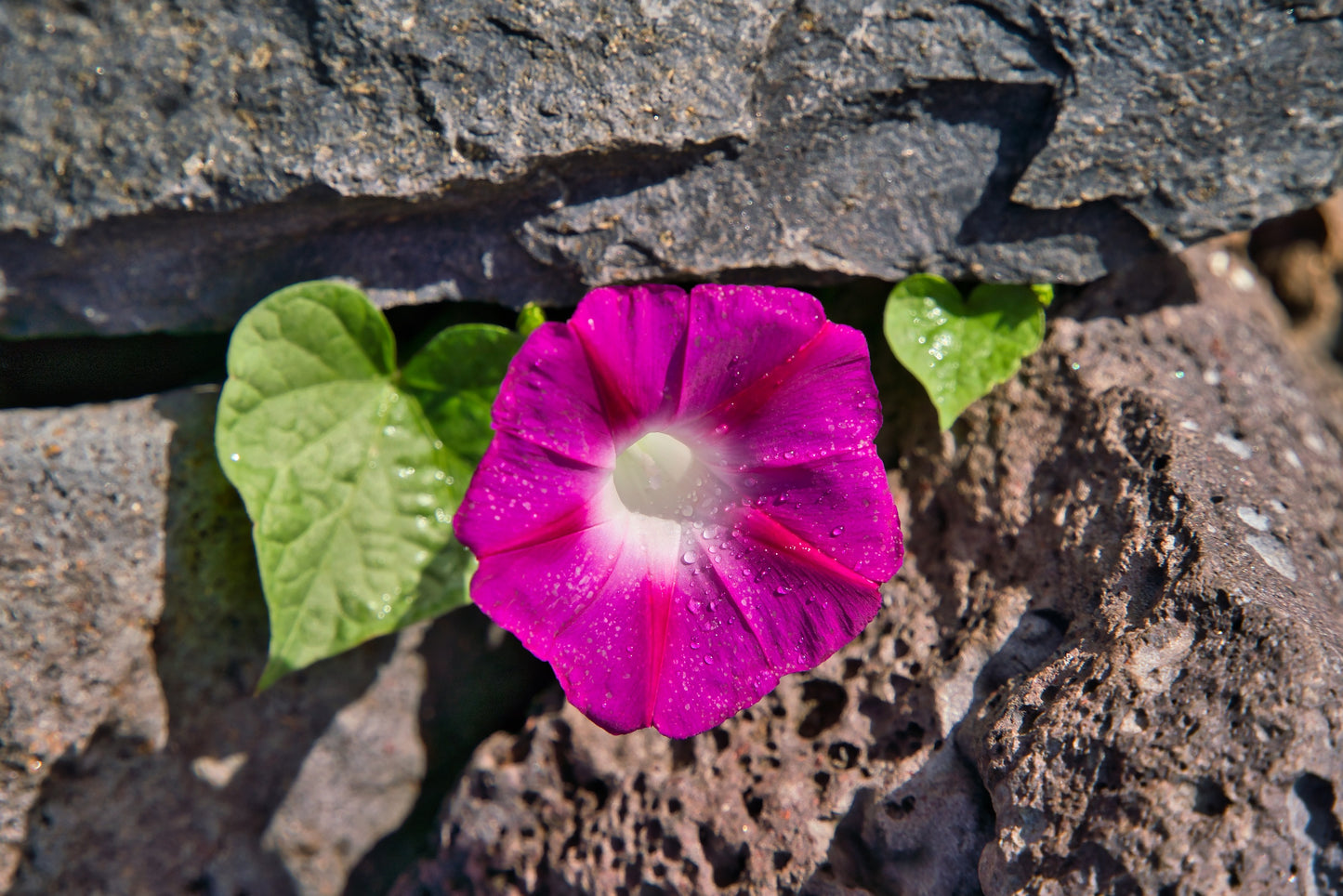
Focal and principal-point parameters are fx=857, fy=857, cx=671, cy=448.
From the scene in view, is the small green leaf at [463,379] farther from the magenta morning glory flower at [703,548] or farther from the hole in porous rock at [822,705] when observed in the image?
the hole in porous rock at [822,705]

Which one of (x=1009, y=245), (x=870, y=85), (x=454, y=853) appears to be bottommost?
(x=454, y=853)

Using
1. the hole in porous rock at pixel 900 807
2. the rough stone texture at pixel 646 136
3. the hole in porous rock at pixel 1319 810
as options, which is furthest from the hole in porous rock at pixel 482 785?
the hole in porous rock at pixel 1319 810

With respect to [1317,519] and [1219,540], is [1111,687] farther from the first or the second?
[1317,519]

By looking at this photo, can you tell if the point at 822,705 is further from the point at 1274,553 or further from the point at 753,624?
the point at 1274,553

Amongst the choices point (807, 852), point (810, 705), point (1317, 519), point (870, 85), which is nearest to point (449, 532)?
point (810, 705)

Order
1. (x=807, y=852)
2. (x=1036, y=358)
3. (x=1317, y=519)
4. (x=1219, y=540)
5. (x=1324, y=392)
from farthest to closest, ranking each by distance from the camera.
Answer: (x=1324, y=392), (x=1036, y=358), (x=1317, y=519), (x=807, y=852), (x=1219, y=540)

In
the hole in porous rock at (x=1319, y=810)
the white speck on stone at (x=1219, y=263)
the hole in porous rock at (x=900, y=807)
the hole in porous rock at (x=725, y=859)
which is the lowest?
the hole in porous rock at (x=725, y=859)
